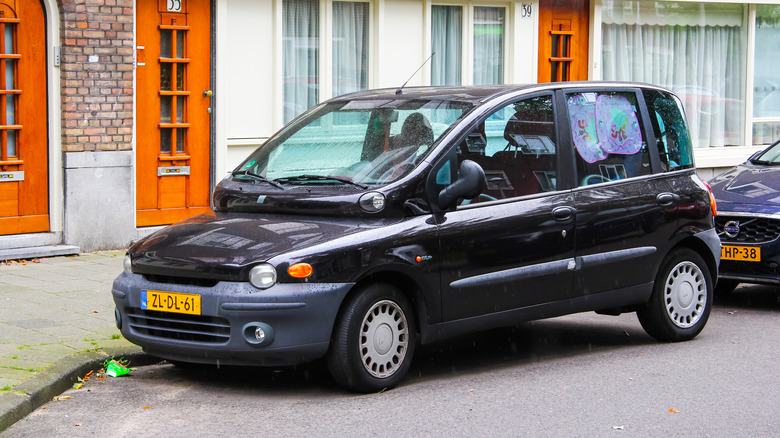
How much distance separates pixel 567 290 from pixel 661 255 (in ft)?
3.22

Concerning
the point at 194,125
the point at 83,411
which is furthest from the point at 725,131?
the point at 83,411

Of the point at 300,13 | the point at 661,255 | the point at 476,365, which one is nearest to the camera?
the point at 476,365

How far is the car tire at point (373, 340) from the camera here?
21.4ft

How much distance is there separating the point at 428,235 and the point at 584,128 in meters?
1.72

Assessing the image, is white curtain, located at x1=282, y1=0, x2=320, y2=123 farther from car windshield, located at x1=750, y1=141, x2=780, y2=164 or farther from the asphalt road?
the asphalt road

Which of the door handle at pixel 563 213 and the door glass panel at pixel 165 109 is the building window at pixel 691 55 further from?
the door handle at pixel 563 213

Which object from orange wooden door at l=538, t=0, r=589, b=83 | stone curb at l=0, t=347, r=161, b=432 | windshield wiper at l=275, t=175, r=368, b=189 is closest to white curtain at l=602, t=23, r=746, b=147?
orange wooden door at l=538, t=0, r=589, b=83

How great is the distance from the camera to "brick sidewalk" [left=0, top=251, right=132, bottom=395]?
7.24 m

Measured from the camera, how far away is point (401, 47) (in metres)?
15.1

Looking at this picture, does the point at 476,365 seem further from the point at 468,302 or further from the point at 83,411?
the point at 83,411

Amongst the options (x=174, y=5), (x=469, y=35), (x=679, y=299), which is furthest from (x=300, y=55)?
(x=679, y=299)

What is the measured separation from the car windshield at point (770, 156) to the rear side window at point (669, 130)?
300cm

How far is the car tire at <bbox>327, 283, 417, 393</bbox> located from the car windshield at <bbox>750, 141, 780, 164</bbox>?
5.90m

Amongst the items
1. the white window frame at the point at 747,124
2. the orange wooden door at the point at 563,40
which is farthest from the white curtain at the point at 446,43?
the white window frame at the point at 747,124
